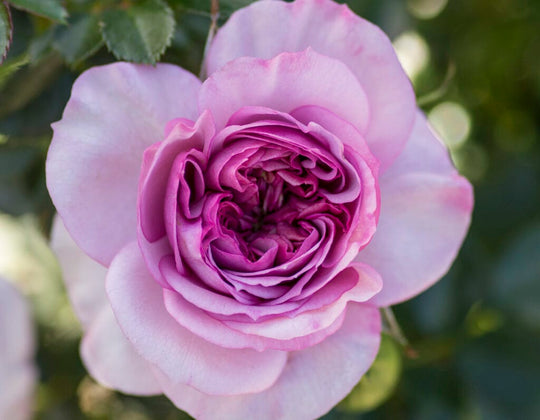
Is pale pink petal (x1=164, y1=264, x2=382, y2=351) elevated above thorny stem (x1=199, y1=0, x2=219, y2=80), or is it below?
below

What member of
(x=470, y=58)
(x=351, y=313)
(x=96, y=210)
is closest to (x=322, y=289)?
(x=351, y=313)

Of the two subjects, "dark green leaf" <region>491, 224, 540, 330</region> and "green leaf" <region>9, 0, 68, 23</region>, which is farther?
"dark green leaf" <region>491, 224, 540, 330</region>

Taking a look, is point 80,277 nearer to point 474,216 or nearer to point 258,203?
point 258,203

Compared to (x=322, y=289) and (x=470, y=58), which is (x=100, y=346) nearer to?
(x=322, y=289)

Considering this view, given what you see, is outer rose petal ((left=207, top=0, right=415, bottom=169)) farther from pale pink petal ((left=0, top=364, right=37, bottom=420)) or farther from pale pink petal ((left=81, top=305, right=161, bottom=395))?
pale pink petal ((left=0, top=364, right=37, bottom=420))

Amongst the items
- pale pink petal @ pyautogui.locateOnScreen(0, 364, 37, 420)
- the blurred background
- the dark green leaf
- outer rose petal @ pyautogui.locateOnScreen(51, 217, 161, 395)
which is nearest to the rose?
pale pink petal @ pyautogui.locateOnScreen(0, 364, 37, 420)

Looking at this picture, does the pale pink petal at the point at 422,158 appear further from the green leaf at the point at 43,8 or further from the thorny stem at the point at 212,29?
the green leaf at the point at 43,8
